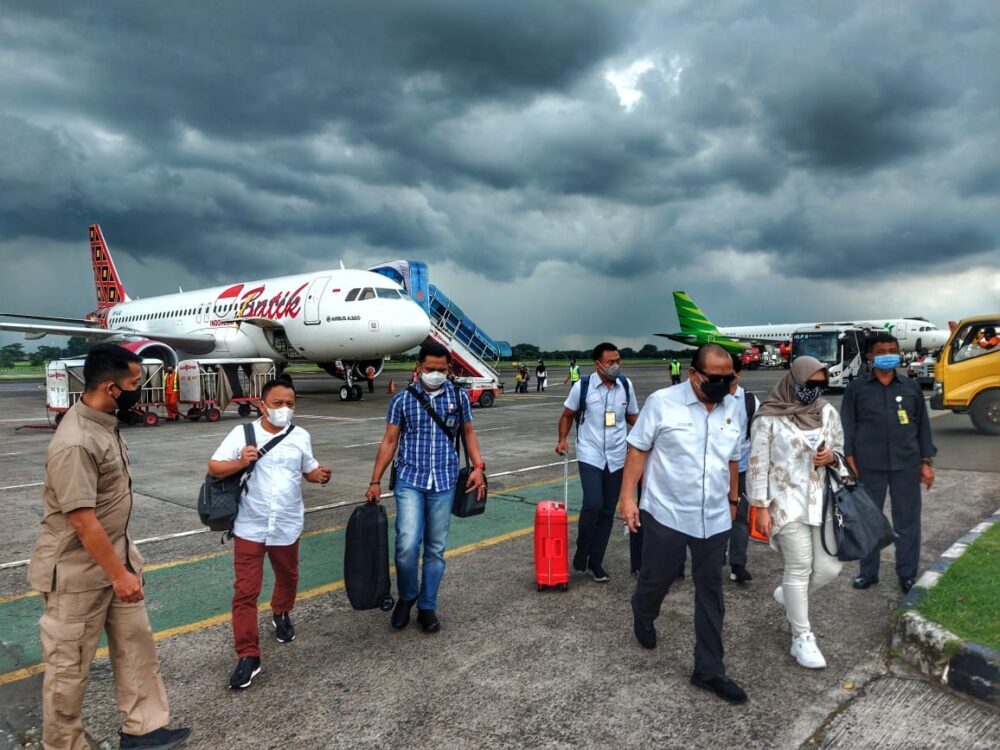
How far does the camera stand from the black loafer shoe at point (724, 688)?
3.29m

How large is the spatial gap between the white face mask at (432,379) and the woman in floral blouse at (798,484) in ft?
6.43

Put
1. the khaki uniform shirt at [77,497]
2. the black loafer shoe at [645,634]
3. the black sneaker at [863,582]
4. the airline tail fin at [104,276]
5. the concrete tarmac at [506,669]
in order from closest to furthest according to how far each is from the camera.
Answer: the khaki uniform shirt at [77,497] → the concrete tarmac at [506,669] → the black loafer shoe at [645,634] → the black sneaker at [863,582] → the airline tail fin at [104,276]

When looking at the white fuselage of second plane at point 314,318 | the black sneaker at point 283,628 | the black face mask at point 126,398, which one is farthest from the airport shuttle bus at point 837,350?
the black face mask at point 126,398

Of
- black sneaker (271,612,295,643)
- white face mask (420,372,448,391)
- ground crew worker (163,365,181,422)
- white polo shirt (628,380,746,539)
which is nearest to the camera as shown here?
white polo shirt (628,380,746,539)

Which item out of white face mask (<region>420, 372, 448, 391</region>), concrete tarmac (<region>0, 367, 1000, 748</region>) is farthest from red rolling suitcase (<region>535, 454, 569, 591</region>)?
white face mask (<region>420, 372, 448, 391</region>)

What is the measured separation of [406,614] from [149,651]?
1.60 meters

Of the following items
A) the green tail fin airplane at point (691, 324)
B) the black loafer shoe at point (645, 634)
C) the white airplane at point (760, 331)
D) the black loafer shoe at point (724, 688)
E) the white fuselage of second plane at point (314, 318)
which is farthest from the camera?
the green tail fin airplane at point (691, 324)

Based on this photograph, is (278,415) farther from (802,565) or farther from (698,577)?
(802,565)

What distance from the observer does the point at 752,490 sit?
3.74 meters

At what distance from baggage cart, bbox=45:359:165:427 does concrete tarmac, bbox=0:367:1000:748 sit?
1068cm

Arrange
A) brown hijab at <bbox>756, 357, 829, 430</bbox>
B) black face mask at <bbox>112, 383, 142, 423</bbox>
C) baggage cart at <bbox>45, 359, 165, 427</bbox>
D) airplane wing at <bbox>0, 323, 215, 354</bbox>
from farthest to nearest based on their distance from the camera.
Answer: airplane wing at <bbox>0, 323, 215, 354</bbox>, baggage cart at <bbox>45, 359, 165, 427</bbox>, brown hijab at <bbox>756, 357, 829, 430</bbox>, black face mask at <bbox>112, 383, 142, 423</bbox>

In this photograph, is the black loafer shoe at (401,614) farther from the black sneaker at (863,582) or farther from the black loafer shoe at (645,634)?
the black sneaker at (863,582)

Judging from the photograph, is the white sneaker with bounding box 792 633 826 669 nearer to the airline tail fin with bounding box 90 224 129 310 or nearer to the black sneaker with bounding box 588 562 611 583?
the black sneaker with bounding box 588 562 611 583

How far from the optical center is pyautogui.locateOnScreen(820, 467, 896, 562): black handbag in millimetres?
3654
